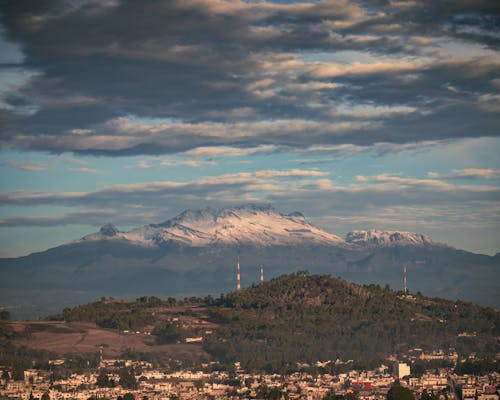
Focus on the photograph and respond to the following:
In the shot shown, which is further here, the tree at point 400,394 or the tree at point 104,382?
the tree at point 104,382

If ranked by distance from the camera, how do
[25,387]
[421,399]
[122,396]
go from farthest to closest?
[25,387] < [122,396] < [421,399]

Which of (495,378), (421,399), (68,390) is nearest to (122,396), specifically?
(68,390)

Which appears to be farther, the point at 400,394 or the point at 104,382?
the point at 104,382

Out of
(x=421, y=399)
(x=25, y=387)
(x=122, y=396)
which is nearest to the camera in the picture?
(x=421, y=399)

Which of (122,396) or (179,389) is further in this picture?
(179,389)

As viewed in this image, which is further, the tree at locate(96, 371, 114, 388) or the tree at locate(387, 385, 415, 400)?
the tree at locate(96, 371, 114, 388)

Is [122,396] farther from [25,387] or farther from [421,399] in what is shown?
[421,399]

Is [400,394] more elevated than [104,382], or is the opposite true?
[400,394]

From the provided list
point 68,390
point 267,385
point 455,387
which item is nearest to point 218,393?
point 267,385

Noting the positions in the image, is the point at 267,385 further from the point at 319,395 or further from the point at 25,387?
the point at 25,387

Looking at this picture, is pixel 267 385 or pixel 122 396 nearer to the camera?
pixel 122 396
